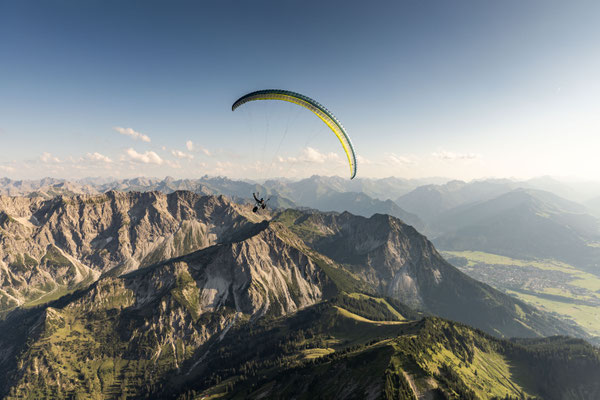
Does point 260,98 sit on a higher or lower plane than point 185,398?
higher

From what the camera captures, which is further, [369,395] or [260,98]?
[369,395]

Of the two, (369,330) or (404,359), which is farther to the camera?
(369,330)

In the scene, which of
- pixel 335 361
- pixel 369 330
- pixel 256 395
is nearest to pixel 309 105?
pixel 335 361

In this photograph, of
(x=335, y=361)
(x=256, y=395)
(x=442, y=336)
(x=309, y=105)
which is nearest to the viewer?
(x=309, y=105)

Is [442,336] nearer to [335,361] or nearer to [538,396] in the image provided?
[538,396]

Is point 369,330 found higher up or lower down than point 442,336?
lower down

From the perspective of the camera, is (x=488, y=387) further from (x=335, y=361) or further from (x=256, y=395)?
(x=256, y=395)

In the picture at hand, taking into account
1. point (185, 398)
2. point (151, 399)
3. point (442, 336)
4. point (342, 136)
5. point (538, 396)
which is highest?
point (342, 136)

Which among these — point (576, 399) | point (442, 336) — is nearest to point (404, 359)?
point (442, 336)

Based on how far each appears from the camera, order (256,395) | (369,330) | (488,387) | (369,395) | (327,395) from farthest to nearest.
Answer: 1. (369,330)
2. (488,387)
3. (256,395)
4. (327,395)
5. (369,395)
